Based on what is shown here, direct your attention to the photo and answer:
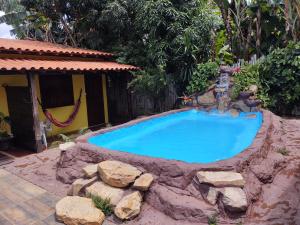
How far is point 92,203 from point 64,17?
12838mm

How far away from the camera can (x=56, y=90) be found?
9711 millimetres

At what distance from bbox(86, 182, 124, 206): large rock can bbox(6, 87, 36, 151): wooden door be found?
13.2 feet

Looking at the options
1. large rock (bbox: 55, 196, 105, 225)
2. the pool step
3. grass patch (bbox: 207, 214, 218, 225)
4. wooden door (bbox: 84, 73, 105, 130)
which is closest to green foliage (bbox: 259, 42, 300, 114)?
wooden door (bbox: 84, 73, 105, 130)

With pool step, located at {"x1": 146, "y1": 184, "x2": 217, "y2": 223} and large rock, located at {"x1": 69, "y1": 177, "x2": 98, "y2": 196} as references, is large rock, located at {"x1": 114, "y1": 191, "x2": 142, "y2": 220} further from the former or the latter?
large rock, located at {"x1": 69, "y1": 177, "x2": 98, "y2": 196}

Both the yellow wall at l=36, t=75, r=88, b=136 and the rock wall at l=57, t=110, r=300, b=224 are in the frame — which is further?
the yellow wall at l=36, t=75, r=88, b=136

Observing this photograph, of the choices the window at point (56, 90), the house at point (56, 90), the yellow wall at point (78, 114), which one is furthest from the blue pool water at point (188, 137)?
the window at point (56, 90)

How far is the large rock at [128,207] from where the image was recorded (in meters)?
3.90

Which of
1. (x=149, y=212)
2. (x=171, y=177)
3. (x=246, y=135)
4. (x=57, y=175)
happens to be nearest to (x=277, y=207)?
(x=171, y=177)

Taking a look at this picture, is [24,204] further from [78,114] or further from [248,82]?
[248,82]

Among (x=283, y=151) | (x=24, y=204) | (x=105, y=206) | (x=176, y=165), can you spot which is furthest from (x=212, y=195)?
(x=24, y=204)

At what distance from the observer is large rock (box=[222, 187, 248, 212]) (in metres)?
3.71

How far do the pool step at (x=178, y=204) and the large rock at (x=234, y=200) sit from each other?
0.21 meters

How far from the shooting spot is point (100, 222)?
3.84 m

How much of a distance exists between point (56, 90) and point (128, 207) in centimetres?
694
